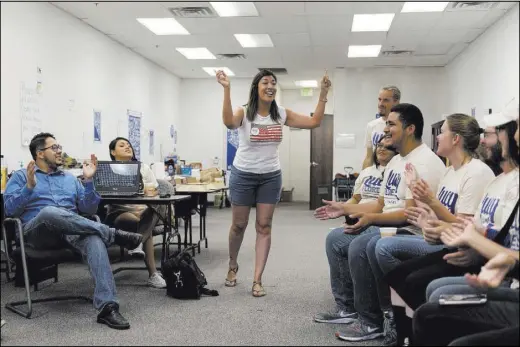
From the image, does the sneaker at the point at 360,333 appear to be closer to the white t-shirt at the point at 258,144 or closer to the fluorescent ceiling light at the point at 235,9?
the white t-shirt at the point at 258,144

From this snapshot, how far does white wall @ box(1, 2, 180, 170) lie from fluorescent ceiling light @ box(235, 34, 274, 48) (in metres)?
1.78

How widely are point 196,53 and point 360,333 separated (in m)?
6.65

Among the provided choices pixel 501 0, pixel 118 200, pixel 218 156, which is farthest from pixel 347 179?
pixel 118 200

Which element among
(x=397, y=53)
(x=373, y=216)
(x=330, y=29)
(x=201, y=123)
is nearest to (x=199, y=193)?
(x=373, y=216)

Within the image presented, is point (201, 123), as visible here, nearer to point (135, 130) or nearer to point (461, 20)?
point (135, 130)

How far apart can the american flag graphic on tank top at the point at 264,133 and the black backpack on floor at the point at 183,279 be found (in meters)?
0.88

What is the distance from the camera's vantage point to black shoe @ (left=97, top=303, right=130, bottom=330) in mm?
2537

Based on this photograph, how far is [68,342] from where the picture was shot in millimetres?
2311

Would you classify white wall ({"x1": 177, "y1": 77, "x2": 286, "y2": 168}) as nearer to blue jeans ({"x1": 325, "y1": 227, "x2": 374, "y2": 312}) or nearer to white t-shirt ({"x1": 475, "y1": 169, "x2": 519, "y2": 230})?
blue jeans ({"x1": 325, "y1": 227, "x2": 374, "y2": 312})

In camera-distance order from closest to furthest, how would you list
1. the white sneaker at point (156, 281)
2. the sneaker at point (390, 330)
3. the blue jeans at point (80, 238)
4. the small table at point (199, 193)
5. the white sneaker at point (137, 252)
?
the sneaker at point (390, 330), the blue jeans at point (80, 238), the white sneaker at point (156, 281), the white sneaker at point (137, 252), the small table at point (199, 193)

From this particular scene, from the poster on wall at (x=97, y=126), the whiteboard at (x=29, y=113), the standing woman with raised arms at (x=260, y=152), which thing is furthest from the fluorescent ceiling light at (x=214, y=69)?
the standing woman with raised arms at (x=260, y=152)

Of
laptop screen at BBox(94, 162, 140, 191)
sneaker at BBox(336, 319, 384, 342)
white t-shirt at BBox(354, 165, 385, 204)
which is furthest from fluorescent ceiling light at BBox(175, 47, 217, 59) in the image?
sneaker at BBox(336, 319, 384, 342)

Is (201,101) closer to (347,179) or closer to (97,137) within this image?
(347,179)

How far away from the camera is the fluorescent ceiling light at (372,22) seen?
621 centimetres
